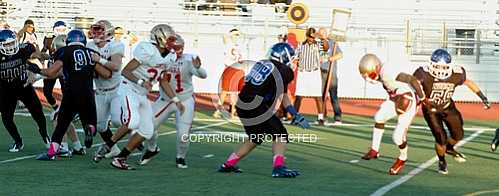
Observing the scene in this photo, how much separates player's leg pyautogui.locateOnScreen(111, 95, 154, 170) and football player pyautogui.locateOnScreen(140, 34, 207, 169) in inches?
14.0

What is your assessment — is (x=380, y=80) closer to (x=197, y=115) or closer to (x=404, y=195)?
(x=404, y=195)

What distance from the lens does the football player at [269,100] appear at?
11.7 meters

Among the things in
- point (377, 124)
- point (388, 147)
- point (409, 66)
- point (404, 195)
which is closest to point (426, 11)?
point (409, 66)

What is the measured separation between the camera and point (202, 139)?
17.0 m

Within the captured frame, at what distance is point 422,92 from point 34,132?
7415 mm

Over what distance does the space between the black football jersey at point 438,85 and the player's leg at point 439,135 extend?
14 centimetres

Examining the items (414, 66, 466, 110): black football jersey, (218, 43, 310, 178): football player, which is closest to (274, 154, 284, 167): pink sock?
(218, 43, 310, 178): football player

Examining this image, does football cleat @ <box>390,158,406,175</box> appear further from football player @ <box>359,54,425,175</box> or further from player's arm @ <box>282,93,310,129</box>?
player's arm @ <box>282,93,310,129</box>

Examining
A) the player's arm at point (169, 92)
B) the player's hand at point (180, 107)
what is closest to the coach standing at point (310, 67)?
the player's hand at point (180, 107)

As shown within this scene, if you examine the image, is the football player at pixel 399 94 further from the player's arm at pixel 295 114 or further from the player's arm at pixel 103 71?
the player's arm at pixel 103 71

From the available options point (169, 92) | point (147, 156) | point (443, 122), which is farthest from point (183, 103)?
point (443, 122)

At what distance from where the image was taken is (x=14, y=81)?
1401 cm

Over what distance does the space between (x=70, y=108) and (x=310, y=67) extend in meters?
8.18

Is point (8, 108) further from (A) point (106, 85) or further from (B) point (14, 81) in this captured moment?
(A) point (106, 85)
